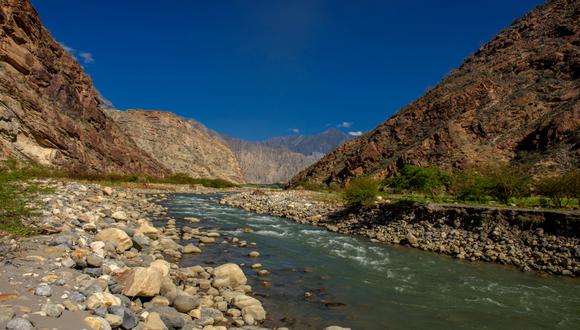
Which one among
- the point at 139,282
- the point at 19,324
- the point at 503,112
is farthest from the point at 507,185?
the point at 503,112

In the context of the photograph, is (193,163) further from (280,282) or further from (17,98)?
(280,282)

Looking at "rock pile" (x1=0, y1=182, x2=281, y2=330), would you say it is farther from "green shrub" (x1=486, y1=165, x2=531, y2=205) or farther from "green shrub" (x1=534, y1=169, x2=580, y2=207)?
"green shrub" (x1=486, y1=165, x2=531, y2=205)

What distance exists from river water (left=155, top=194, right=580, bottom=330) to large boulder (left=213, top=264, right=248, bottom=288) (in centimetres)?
69

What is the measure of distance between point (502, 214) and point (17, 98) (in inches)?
2194

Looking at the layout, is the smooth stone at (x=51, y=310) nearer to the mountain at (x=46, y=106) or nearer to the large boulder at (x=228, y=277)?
the large boulder at (x=228, y=277)

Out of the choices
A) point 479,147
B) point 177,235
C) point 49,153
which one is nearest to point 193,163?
point 49,153

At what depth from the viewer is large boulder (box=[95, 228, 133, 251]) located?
31.7 ft

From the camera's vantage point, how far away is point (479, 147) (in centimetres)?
5441

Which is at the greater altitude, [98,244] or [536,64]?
[536,64]

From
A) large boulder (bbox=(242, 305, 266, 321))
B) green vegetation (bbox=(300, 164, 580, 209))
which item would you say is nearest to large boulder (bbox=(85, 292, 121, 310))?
large boulder (bbox=(242, 305, 266, 321))

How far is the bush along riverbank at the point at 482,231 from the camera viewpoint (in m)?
15.9

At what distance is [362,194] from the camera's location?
28.6 meters

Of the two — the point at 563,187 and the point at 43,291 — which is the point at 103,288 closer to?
the point at 43,291

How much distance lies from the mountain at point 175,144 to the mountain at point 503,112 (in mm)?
63958
